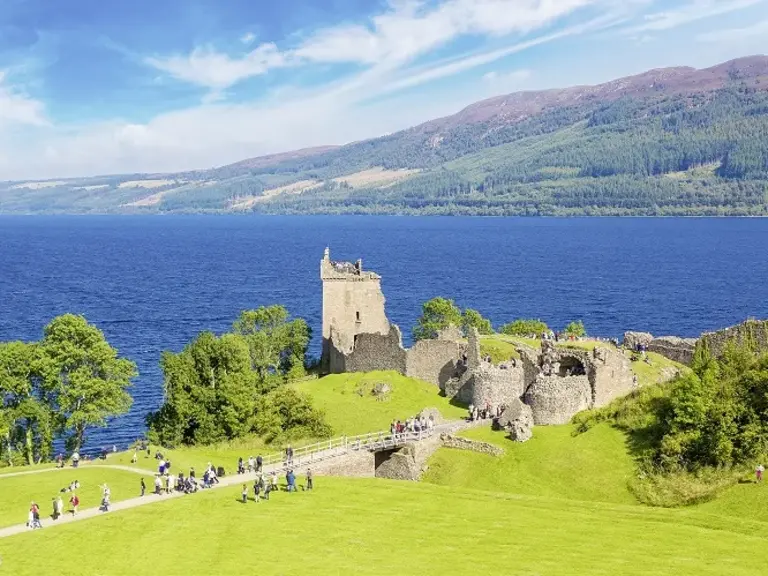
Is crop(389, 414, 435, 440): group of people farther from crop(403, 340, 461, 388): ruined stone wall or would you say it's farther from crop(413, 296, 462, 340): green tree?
crop(413, 296, 462, 340): green tree

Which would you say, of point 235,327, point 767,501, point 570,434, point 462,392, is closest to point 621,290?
point 235,327

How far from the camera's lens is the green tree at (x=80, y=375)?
60.3 metres

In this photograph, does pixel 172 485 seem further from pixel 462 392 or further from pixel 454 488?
pixel 462 392

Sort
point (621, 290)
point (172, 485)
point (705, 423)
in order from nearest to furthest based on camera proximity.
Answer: point (172, 485) → point (705, 423) → point (621, 290)

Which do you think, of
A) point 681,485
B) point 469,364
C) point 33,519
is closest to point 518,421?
point 681,485

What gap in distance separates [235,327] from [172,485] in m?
49.8

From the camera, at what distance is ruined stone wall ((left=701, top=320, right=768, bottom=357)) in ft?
183

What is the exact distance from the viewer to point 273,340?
306 ft

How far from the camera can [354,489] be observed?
151 feet

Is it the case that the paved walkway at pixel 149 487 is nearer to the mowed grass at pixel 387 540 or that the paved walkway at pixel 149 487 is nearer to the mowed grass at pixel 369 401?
the mowed grass at pixel 387 540

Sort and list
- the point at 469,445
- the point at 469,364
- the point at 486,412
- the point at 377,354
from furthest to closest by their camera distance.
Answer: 1. the point at 377,354
2. the point at 469,364
3. the point at 486,412
4. the point at 469,445

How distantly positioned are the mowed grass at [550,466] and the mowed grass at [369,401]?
32.8 ft

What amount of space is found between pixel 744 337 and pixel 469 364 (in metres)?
21.4

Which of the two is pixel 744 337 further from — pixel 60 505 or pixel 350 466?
pixel 60 505
